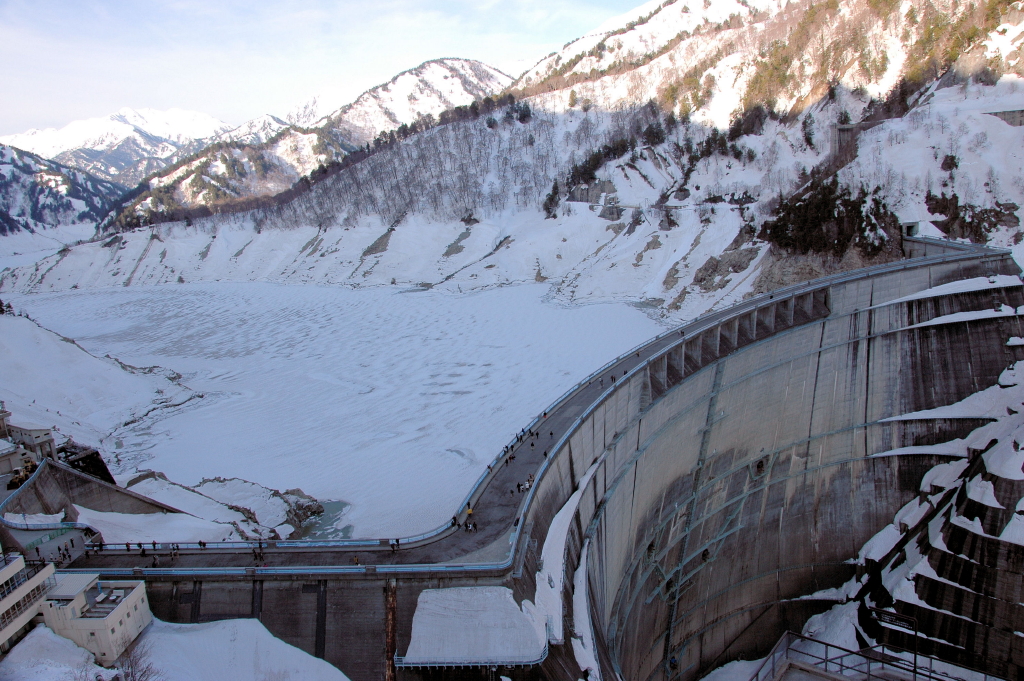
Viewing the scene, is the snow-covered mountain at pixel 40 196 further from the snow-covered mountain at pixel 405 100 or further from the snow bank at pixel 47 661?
the snow bank at pixel 47 661

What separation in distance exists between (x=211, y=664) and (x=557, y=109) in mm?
87960

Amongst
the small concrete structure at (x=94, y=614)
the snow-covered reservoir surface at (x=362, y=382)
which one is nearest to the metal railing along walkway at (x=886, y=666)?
the snow-covered reservoir surface at (x=362, y=382)

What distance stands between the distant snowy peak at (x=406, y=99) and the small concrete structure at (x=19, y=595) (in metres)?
164

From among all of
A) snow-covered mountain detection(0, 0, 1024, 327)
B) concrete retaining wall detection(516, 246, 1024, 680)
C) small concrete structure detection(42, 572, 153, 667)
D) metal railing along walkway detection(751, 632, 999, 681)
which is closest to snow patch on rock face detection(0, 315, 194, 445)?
small concrete structure detection(42, 572, 153, 667)

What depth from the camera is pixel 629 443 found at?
21.1 metres

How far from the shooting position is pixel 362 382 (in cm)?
3734

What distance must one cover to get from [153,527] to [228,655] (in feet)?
26.4

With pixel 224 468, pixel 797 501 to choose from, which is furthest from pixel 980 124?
pixel 224 468

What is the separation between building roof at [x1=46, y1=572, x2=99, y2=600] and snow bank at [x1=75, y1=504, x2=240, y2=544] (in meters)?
4.84

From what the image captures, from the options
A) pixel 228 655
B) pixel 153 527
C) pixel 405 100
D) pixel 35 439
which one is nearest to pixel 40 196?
pixel 405 100

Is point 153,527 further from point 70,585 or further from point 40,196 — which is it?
point 40,196

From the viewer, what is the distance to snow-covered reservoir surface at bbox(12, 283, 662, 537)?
86.1 feet

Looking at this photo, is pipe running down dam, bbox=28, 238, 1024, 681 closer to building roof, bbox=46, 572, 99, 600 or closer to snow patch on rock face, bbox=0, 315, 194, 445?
building roof, bbox=46, 572, 99, 600

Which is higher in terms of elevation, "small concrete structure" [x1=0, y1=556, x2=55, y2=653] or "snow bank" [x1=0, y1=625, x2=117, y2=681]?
"small concrete structure" [x1=0, y1=556, x2=55, y2=653]
